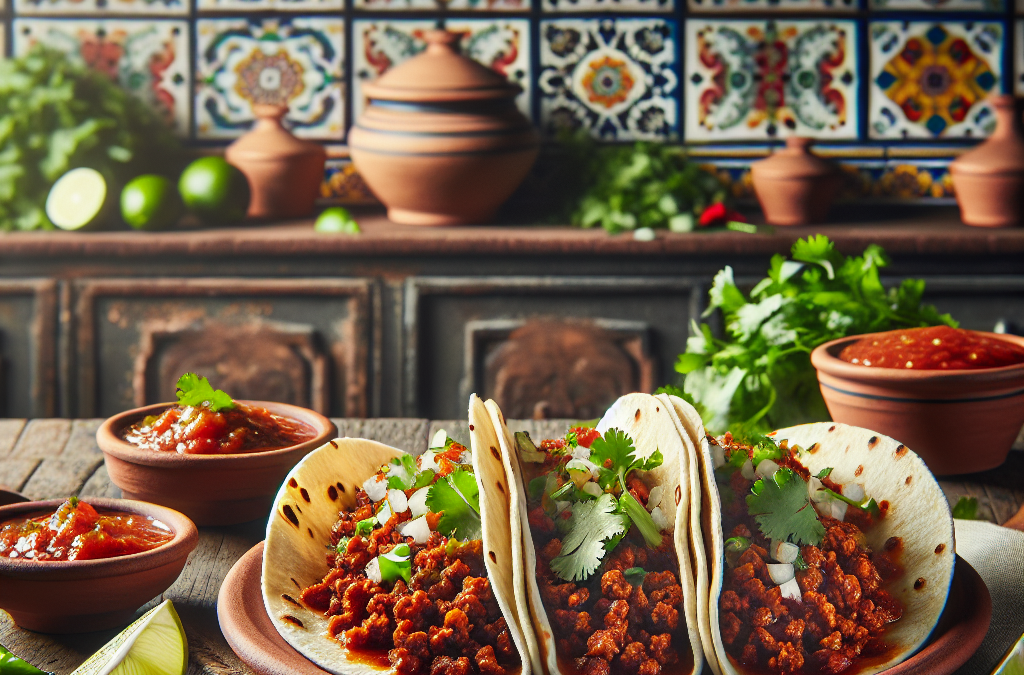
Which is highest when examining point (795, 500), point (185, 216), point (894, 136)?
point (894, 136)

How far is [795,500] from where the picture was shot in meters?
1.13

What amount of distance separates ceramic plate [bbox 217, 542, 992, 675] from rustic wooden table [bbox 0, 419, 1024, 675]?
0.08 m

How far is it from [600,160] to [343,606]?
3250 mm

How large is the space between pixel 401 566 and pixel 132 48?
372 cm

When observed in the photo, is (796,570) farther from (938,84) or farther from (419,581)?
(938,84)

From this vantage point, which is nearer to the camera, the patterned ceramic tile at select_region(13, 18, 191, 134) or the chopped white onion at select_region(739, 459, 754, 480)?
the chopped white onion at select_region(739, 459, 754, 480)

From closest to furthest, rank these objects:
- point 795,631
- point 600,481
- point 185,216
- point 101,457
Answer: point 795,631
point 600,481
point 101,457
point 185,216

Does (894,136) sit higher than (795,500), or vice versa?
(894,136)

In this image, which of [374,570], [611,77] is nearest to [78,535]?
[374,570]

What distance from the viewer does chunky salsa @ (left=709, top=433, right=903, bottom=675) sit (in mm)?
1025

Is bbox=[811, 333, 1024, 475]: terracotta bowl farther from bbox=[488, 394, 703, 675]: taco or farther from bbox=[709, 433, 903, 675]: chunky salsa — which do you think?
bbox=[488, 394, 703, 675]: taco

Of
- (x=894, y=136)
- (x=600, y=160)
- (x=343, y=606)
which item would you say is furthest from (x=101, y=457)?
(x=894, y=136)

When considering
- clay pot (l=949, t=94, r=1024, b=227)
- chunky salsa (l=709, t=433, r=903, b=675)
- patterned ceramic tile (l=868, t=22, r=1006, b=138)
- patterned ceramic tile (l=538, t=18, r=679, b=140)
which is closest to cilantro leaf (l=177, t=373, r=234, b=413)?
chunky salsa (l=709, t=433, r=903, b=675)

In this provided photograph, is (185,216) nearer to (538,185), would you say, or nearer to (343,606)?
(538,185)
